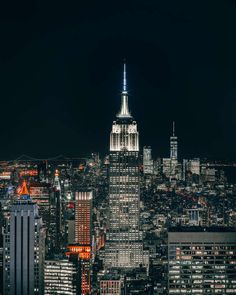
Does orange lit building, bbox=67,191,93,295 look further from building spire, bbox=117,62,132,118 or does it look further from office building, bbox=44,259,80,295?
building spire, bbox=117,62,132,118

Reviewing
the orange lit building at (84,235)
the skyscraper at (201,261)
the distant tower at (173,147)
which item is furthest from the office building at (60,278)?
the distant tower at (173,147)

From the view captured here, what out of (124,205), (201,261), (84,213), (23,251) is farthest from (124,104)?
(124,205)

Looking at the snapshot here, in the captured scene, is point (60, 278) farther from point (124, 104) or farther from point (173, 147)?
point (173, 147)

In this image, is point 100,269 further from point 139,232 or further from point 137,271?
point 139,232

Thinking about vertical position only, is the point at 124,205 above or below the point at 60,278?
above

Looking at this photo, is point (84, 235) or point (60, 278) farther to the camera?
point (84, 235)

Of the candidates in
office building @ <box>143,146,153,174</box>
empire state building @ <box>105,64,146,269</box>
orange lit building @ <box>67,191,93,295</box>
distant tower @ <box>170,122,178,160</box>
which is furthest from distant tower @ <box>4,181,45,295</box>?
empire state building @ <box>105,64,146,269</box>

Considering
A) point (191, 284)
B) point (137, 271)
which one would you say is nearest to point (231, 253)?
point (191, 284)

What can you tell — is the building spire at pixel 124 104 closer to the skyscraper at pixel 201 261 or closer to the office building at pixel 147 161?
the office building at pixel 147 161
